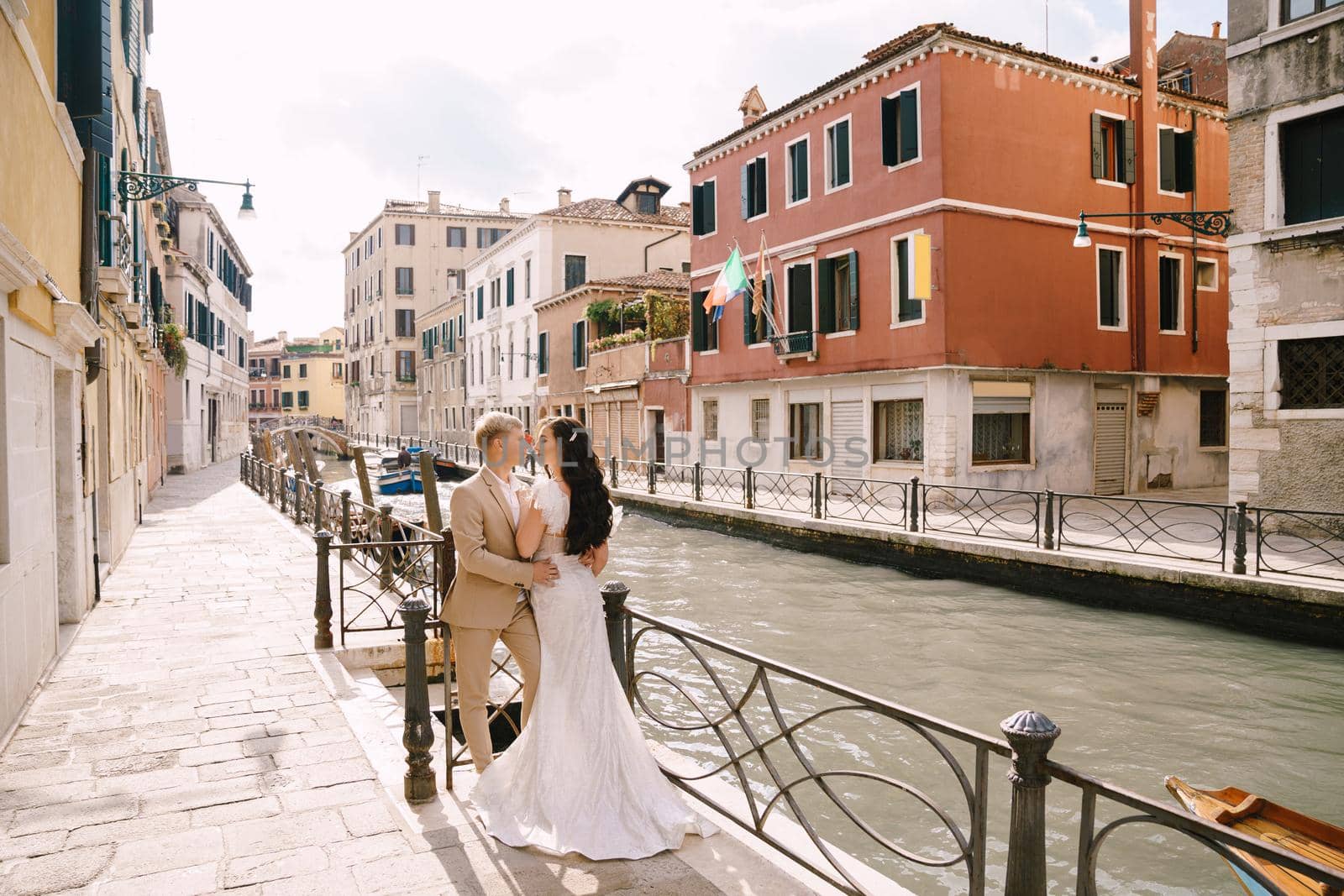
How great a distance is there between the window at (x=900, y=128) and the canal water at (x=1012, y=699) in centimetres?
882

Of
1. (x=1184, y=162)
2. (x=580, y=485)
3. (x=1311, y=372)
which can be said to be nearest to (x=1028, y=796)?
(x=580, y=485)

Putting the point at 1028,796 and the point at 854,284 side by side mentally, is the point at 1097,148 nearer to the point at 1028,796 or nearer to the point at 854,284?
the point at 854,284

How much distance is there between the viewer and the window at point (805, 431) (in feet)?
66.3

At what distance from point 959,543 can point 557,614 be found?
10.2 metres

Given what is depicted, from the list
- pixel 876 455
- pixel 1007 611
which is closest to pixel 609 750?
pixel 1007 611

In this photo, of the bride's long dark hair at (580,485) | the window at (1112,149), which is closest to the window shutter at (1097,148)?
the window at (1112,149)

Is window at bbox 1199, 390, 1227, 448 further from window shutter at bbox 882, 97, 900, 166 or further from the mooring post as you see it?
the mooring post

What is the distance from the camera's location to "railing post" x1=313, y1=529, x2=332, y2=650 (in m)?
6.94

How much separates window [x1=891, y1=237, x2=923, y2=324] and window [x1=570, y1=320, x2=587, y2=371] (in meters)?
15.9

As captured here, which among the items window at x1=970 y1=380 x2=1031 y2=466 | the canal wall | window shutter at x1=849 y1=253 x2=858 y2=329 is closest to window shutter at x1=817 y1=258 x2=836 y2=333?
window shutter at x1=849 y1=253 x2=858 y2=329

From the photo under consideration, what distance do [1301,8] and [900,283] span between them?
7484mm

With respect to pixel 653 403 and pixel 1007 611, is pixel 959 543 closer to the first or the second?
pixel 1007 611

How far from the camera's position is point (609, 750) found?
3.59 meters

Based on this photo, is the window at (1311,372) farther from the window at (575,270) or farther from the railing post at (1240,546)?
the window at (575,270)
